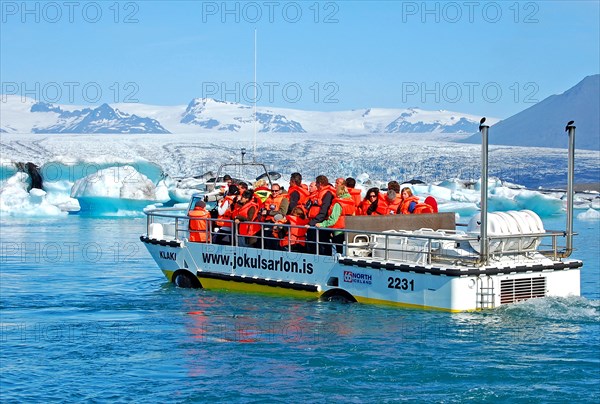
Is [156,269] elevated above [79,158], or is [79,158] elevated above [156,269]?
[79,158]

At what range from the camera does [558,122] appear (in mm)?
82938

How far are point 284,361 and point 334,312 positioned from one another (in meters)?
2.23

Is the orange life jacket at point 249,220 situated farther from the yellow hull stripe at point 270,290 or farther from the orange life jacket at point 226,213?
the yellow hull stripe at point 270,290

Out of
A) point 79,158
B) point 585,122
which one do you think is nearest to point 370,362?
point 79,158

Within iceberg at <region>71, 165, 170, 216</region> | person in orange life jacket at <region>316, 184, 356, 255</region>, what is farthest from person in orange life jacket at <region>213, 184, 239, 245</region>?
iceberg at <region>71, 165, 170, 216</region>

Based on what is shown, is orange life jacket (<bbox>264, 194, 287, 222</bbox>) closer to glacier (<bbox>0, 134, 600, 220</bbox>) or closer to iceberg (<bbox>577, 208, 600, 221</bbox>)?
glacier (<bbox>0, 134, 600, 220</bbox>)

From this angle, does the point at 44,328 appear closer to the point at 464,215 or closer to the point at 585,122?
the point at 464,215

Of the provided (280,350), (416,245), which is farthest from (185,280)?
(280,350)

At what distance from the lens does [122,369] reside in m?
8.38

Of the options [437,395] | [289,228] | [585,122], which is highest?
[585,122]

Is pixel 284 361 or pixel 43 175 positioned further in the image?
pixel 43 175

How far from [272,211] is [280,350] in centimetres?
334

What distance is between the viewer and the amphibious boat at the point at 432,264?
400 inches

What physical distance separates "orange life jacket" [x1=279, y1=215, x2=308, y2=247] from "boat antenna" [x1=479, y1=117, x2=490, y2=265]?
2297 mm
